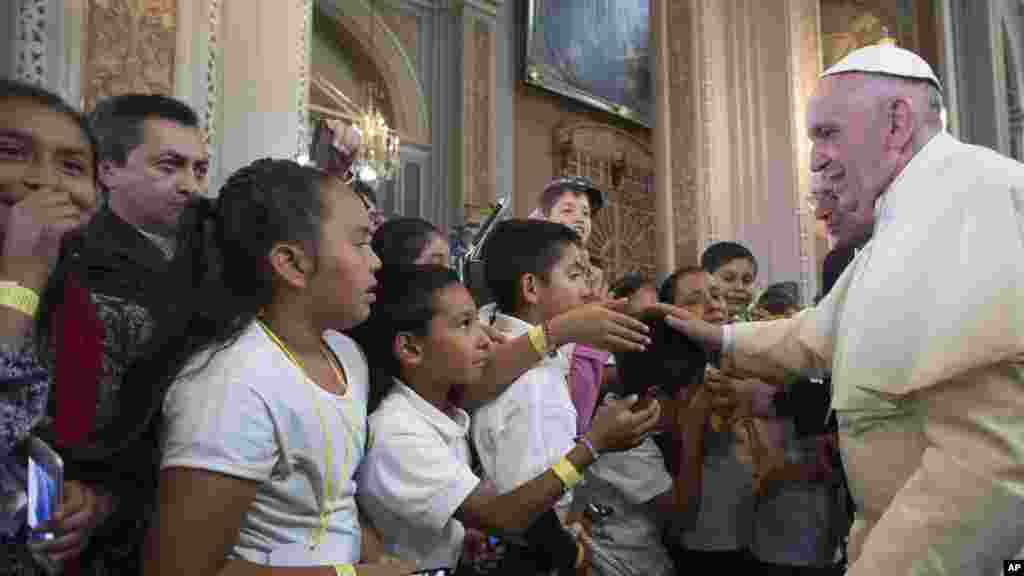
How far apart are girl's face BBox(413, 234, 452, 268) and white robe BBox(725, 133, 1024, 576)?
1328 mm

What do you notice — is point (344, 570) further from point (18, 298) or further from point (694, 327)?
point (694, 327)

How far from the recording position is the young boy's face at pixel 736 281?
427 cm

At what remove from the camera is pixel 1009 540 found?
53.6 inches

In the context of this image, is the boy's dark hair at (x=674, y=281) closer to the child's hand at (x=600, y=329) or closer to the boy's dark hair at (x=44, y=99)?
the child's hand at (x=600, y=329)

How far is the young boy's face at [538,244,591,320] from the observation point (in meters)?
2.59

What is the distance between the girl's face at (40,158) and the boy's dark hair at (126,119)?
737 millimetres

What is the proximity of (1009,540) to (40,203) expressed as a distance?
1.57 metres

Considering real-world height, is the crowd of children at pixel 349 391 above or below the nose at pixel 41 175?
below

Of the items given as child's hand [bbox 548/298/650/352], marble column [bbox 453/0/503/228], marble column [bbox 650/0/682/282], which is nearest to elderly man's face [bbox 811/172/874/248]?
child's hand [bbox 548/298/650/352]

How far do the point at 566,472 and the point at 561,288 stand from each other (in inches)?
31.2

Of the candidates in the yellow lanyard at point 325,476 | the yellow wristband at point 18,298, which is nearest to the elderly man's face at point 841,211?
the yellow lanyard at point 325,476

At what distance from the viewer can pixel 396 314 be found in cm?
207

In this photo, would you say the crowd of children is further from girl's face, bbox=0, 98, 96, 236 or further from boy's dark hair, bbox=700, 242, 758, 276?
boy's dark hair, bbox=700, 242, 758, 276

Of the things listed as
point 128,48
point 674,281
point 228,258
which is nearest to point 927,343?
point 228,258
